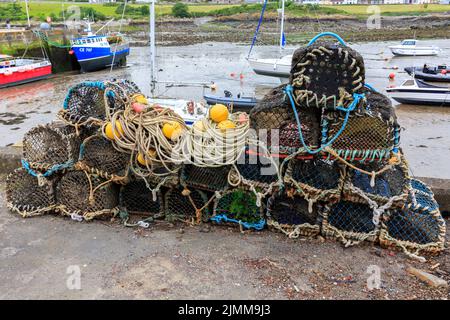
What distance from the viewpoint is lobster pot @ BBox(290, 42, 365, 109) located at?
358 cm

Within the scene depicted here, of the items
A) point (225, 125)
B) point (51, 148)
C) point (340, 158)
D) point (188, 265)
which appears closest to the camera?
point (188, 265)

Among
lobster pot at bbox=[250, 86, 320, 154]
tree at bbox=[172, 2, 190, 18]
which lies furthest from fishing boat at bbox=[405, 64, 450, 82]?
tree at bbox=[172, 2, 190, 18]

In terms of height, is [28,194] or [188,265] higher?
[28,194]

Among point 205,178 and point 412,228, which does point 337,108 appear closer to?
point 412,228

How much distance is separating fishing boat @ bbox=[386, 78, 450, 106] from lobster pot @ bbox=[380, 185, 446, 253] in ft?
48.5

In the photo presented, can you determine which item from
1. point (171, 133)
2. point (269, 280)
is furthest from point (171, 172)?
point (269, 280)

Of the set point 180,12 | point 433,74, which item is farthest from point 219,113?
point 180,12

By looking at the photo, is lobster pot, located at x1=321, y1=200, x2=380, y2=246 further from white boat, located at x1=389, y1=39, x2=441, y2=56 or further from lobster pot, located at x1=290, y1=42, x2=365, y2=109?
white boat, located at x1=389, y1=39, x2=441, y2=56

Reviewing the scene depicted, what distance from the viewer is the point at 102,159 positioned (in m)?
4.38

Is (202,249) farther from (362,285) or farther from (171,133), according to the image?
(362,285)

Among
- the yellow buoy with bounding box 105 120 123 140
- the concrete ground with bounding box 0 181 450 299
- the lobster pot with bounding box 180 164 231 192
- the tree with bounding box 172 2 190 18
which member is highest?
the tree with bounding box 172 2 190 18

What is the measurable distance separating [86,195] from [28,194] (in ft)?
2.56

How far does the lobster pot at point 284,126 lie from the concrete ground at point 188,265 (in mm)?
925

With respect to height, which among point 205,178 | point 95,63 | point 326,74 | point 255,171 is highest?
point 326,74
